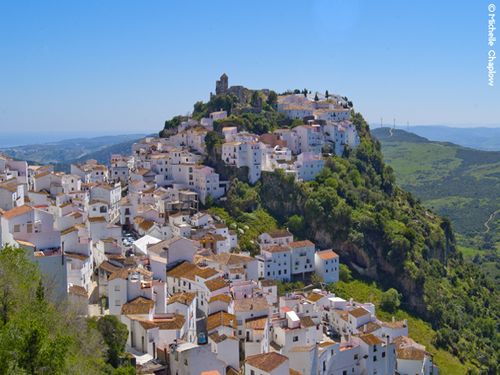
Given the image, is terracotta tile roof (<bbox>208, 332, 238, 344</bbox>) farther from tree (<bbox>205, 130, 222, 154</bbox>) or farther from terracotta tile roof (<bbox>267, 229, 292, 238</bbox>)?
tree (<bbox>205, 130, 222, 154</bbox>)

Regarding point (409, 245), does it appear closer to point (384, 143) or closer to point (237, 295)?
point (237, 295)

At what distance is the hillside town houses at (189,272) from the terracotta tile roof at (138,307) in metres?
0.06

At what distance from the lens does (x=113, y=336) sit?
23.0 meters

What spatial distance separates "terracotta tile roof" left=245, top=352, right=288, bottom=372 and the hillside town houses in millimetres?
56

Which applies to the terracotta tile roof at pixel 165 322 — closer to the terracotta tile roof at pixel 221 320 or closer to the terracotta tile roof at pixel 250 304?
the terracotta tile roof at pixel 221 320

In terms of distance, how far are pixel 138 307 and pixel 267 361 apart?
6509 mm

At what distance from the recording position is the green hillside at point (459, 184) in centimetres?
10412

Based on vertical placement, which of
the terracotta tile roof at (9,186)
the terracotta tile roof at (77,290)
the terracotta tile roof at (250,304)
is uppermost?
the terracotta tile roof at (9,186)

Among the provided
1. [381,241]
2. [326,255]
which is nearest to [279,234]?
[326,255]

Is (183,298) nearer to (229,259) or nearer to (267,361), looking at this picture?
(267,361)

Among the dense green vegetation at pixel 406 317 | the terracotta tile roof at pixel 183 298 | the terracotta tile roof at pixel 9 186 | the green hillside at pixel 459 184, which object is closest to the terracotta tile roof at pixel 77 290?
the terracotta tile roof at pixel 183 298

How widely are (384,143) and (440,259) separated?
443 ft

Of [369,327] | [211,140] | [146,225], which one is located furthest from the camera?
[211,140]

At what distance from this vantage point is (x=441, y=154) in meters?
166
